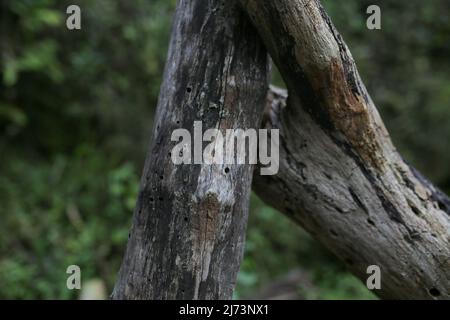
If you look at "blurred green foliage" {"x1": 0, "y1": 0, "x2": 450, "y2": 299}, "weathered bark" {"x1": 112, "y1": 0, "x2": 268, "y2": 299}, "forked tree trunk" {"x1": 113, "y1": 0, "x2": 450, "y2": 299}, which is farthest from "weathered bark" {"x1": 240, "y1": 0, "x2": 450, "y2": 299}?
"blurred green foliage" {"x1": 0, "y1": 0, "x2": 450, "y2": 299}

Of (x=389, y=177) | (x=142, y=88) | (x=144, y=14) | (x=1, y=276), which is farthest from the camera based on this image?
(x=142, y=88)

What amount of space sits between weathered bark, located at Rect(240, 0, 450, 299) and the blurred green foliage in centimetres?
221

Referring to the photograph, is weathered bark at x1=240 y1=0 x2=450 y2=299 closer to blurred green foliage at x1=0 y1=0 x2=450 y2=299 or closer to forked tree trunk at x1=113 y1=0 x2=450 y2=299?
forked tree trunk at x1=113 y1=0 x2=450 y2=299

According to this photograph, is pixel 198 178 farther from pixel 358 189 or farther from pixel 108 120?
pixel 108 120

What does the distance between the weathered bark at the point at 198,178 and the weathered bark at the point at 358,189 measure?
0.70ft

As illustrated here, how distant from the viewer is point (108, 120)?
590 centimetres

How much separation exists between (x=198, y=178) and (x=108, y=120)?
12.9 ft

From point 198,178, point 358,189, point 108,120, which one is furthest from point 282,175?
point 108,120

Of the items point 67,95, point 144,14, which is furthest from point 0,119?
point 144,14

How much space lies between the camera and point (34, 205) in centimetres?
525

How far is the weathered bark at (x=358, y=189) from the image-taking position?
93.3 inches
